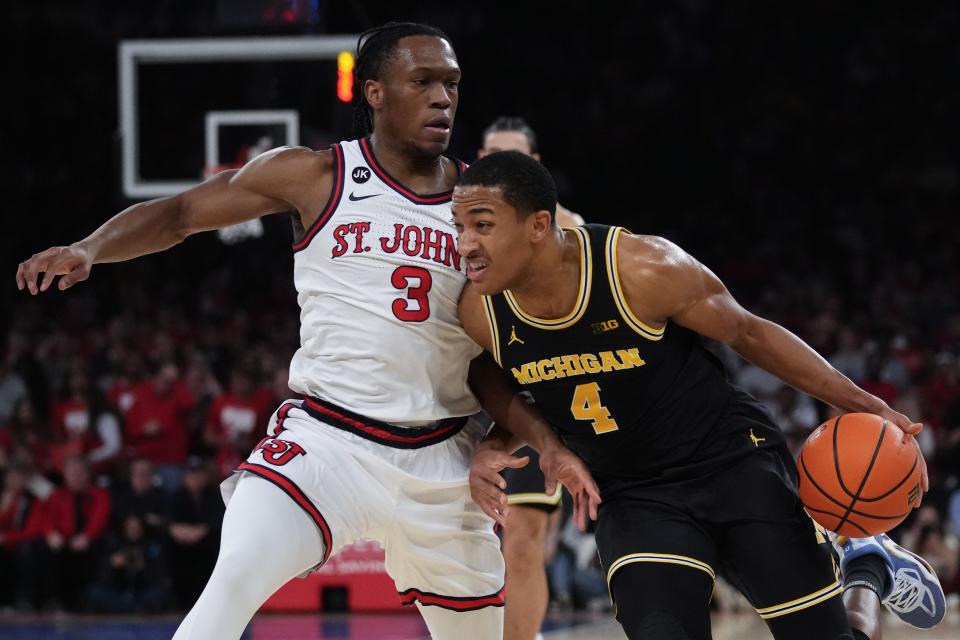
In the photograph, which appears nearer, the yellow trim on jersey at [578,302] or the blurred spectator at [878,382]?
the yellow trim on jersey at [578,302]

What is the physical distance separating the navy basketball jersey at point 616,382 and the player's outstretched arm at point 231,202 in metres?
0.70

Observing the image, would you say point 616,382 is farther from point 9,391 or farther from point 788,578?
point 9,391

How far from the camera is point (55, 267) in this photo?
3785 mm

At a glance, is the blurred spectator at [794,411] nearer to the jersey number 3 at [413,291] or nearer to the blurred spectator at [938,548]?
the blurred spectator at [938,548]

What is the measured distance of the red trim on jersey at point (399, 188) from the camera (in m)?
4.23

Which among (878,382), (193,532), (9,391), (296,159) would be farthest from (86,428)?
(296,159)

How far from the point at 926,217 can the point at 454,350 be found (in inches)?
489

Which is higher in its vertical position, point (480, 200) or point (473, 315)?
point (480, 200)

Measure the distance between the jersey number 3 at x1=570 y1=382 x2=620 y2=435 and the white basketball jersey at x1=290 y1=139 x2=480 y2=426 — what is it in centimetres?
44

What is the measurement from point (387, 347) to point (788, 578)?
1.41 m

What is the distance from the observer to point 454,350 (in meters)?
4.24

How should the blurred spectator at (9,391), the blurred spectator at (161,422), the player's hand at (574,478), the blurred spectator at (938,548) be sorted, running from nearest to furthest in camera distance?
the player's hand at (574,478)
the blurred spectator at (938,548)
the blurred spectator at (161,422)
the blurred spectator at (9,391)

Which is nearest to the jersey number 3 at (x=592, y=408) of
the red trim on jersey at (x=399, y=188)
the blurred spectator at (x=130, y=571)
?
the red trim on jersey at (x=399, y=188)

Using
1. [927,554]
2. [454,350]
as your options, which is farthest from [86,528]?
[454,350]
